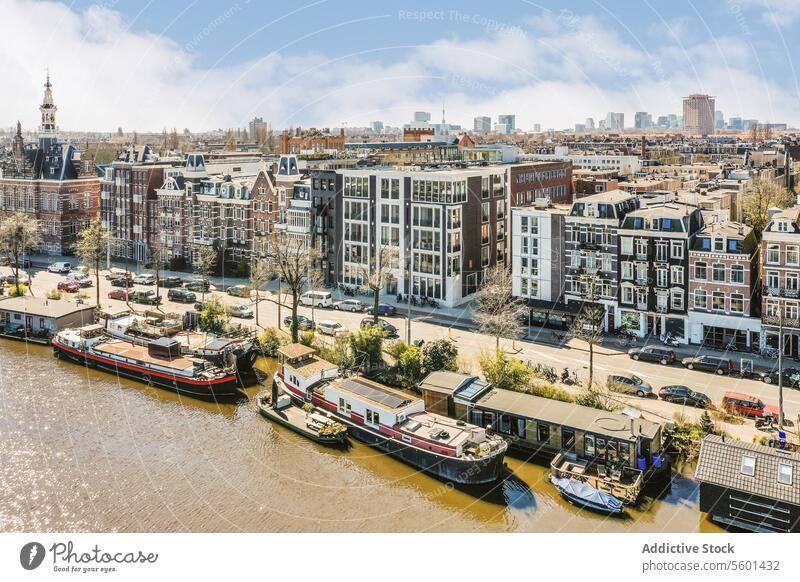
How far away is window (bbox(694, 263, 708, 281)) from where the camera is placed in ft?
106

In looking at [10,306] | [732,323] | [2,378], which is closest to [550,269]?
[732,323]

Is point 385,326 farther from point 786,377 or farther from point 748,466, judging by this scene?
point 748,466

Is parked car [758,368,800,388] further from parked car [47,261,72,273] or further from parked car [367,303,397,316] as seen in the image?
parked car [47,261,72,273]

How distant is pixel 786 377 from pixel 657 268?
755 centimetres

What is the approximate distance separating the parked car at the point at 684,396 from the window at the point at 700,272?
7.52 m

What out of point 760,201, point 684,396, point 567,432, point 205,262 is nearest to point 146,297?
point 205,262

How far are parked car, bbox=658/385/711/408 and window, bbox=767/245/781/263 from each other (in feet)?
24.6

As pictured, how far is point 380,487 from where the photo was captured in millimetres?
22125

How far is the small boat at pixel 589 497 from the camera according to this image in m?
20.3

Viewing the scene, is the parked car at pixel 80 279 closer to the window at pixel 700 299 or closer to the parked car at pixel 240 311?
the parked car at pixel 240 311

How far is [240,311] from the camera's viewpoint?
3875 centimetres

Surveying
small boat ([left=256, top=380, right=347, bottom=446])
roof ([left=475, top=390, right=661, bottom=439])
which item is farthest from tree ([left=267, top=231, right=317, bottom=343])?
roof ([left=475, top=390, right=661, bottom=439])

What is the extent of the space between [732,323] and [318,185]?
2408 centimetres

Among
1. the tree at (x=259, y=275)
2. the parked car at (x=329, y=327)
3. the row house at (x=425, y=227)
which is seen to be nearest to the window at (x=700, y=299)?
the row house at (x=425, y=227)
